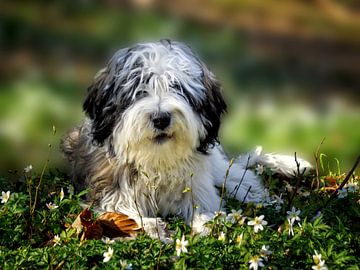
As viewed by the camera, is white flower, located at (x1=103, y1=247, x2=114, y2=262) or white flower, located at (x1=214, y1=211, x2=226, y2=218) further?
white flower, located at (x1=214, y1=211, x2=226, y2=218)

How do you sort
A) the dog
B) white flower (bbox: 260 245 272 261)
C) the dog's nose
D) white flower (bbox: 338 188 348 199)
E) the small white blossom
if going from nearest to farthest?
white flower (bbox: 260 245 272 261), the dog's nose, the dog, white flower (bbox: 338 188 348 199), the small white blossom

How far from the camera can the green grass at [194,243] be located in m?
4.11

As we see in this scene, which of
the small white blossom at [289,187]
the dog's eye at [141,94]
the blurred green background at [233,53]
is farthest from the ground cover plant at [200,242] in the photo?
the blurred green background at [233,53]

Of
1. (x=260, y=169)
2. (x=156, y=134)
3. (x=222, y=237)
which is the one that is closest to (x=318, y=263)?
(x=222, y=237)

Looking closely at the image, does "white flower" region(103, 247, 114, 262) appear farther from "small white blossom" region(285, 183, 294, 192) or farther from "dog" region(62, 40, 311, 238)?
"small white blossom" region(285, 183, 294, 192)

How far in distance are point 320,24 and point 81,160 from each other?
298 cm

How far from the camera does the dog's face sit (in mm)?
4535

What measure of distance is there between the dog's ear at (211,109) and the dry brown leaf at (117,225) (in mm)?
632

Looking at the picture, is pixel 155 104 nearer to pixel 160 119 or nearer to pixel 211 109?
pixel 160 119

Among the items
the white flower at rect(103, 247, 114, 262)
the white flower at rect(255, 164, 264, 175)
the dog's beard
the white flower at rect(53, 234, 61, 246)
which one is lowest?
the white flower at rect(255, 164, 264, 175)

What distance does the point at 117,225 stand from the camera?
482 centimetres

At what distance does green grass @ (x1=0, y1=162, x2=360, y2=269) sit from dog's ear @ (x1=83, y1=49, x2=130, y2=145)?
0.46 m

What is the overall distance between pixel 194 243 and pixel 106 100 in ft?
4.02

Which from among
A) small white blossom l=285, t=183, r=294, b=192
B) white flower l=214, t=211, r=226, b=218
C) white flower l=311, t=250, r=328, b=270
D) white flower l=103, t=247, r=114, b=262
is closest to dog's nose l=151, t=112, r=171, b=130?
white flower l=214, t=211, r=226, b=218
